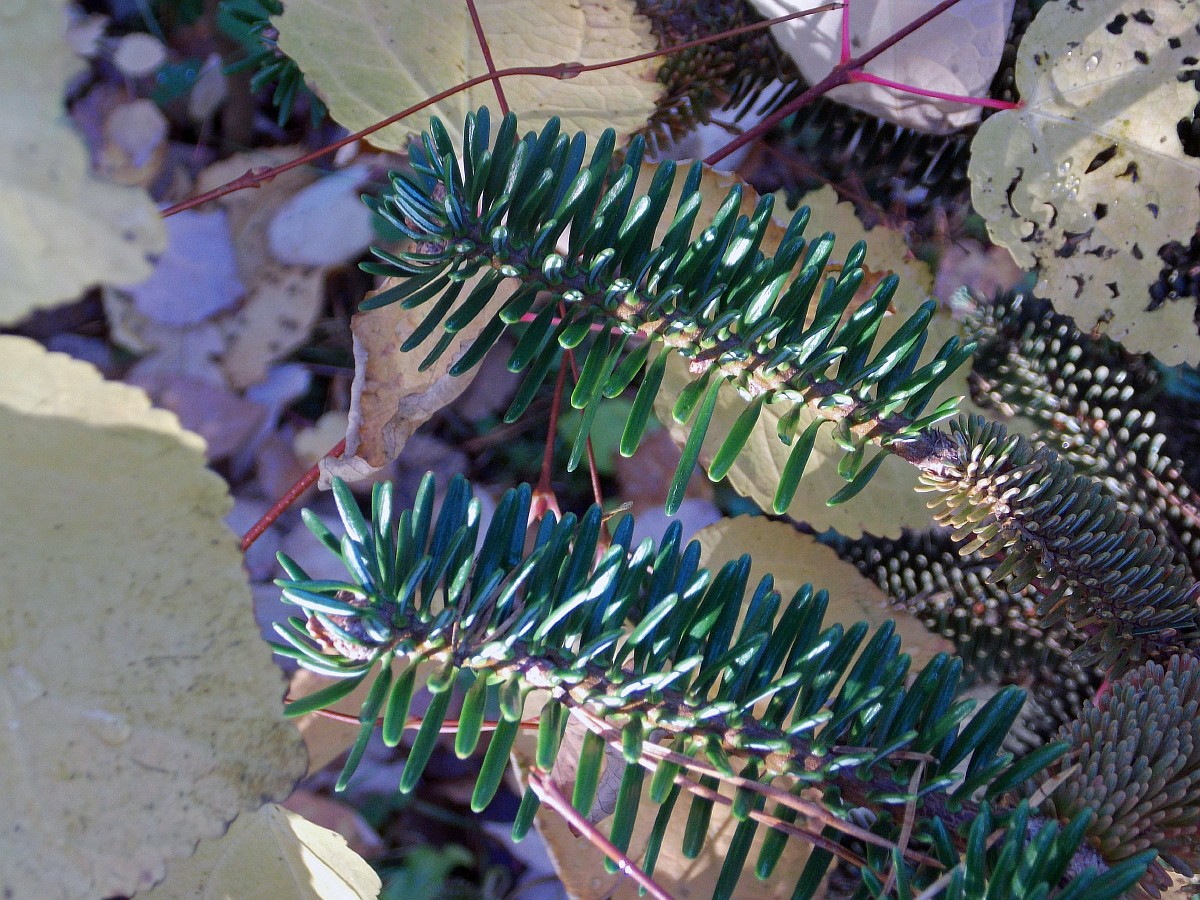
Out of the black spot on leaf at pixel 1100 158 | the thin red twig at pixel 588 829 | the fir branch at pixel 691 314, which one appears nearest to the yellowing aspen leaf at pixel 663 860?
the thin red twig at pixel 588 829

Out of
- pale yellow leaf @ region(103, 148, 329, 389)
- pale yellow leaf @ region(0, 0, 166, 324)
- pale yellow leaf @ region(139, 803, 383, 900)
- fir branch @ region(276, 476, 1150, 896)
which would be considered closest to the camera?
pale yellow leaf @ region(0, 0, 166, 324)

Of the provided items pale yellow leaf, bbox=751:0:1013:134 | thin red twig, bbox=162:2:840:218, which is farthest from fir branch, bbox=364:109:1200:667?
pale yellow leaf, bbox=751:0:1013:134

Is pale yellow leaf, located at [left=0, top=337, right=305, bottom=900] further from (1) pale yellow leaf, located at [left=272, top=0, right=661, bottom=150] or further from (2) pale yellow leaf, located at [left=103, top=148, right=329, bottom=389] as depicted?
(2) pale yellow leaf, located at [left=103, top=148, right=329, bottom=389]

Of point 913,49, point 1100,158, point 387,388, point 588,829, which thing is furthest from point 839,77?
point 588,829

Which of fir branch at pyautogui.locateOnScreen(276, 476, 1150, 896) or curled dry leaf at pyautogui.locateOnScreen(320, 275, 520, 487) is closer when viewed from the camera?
fir branch at pyautogui.locateOnScreen(276, 476, 1150, 896)

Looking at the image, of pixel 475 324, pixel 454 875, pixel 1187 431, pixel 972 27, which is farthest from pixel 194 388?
pixel 1187 431

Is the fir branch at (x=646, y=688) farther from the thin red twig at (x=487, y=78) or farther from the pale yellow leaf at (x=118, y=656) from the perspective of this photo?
the thin red twig at (x=487, y=78)

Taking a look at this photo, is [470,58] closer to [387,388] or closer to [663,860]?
[387,388]

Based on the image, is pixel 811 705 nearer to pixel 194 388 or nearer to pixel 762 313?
pixel 762 313
